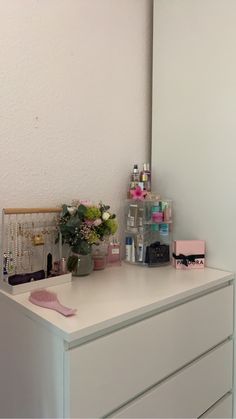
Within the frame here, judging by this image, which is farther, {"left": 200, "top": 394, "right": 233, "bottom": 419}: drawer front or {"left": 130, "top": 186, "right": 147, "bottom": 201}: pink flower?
{"left": 130, "top": 186, "right": 147, "bottom": 201}: pink flower

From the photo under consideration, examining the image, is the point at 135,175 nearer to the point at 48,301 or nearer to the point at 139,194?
the point at 139,194

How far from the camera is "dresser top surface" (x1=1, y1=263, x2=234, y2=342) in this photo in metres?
0.87

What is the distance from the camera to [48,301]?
3.23 ft

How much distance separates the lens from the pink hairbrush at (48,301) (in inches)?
36.1

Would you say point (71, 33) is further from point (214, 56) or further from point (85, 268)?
point (85, 268)

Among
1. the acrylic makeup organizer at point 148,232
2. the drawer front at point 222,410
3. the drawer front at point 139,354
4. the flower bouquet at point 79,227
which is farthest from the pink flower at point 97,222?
the drawer front at point 222,410

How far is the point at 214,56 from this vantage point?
1365 mm

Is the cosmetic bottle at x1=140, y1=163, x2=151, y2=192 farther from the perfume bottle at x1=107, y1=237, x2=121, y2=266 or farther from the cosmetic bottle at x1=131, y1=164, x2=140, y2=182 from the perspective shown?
the perfume bottle at x1=107, y1=237, x2=121, y2=266

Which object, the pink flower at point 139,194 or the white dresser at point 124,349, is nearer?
the white dresser at point 124,349

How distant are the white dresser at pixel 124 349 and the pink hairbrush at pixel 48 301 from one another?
2 cm

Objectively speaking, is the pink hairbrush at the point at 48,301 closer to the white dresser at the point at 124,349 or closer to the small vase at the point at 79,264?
the white dresser at the point at 124,349

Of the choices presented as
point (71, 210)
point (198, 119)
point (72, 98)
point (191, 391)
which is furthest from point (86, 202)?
point (191, 391)

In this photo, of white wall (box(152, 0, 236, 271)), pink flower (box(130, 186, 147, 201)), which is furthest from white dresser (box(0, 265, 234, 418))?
pink flower (box(130, 186, 147, 201))

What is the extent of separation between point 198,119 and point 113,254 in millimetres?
676
